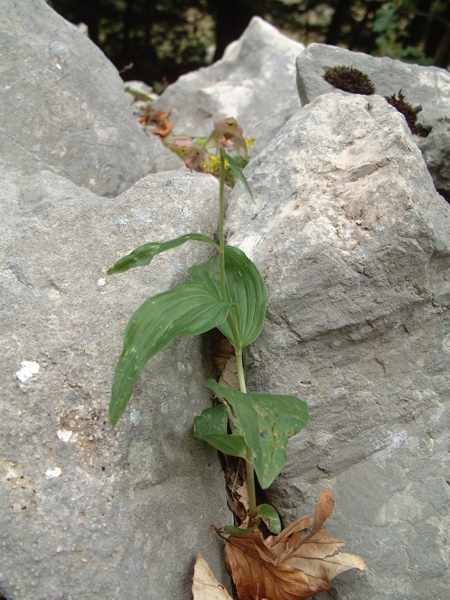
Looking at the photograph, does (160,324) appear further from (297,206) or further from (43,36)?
(43,36)

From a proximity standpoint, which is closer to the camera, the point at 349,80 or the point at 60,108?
the point at 60,108

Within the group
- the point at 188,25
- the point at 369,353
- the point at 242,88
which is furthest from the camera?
the point at 188,25

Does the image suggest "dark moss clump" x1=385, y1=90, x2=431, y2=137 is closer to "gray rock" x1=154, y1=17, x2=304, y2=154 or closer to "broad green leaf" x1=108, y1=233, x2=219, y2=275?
"gray rock" x1=154, y1=17, x2=304, y2=154

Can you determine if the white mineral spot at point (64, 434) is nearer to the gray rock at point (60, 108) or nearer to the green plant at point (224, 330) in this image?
the green plant at point (224, 330)

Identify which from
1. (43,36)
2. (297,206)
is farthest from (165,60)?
(297,206)

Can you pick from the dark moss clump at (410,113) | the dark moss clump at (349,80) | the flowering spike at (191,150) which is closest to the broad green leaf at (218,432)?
the flowering spike at (191,150)

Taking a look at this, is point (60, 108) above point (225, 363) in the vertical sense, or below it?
above

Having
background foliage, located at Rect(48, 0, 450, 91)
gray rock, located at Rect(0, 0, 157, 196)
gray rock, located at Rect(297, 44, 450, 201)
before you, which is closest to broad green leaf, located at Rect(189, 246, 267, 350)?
gray rock, located at Rect(0, 0, 157, 196)

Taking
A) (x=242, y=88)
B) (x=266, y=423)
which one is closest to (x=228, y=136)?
(x=266, y=423)

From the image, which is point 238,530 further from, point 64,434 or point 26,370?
point 26,370
